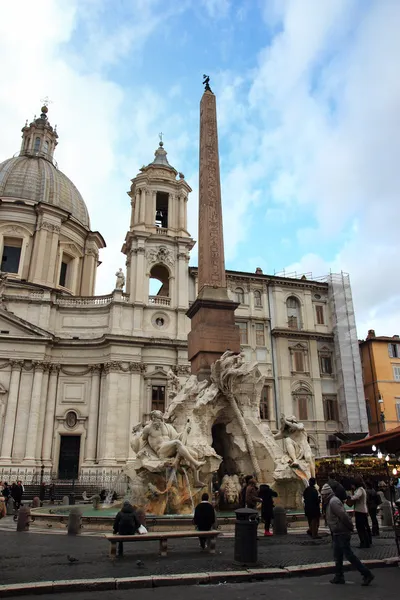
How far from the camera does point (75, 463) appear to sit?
30.1 m

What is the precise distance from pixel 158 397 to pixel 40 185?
64.7 feet

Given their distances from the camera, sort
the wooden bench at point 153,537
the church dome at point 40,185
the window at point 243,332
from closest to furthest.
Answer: the wooden bench at point 153,537 → the window at point 243,332 → the church dome at point 40,185

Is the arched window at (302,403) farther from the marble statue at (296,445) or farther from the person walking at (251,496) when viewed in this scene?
the person walking at (251,496)

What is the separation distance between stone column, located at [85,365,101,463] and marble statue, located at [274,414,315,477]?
1771 centimetres

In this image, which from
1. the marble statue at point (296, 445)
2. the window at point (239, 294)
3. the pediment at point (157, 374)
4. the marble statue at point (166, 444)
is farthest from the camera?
the window at point (239, 294)

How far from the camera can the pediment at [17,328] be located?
30.5 meters

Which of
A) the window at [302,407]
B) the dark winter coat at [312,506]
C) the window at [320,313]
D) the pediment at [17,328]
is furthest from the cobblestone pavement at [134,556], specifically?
the window at [320,313]

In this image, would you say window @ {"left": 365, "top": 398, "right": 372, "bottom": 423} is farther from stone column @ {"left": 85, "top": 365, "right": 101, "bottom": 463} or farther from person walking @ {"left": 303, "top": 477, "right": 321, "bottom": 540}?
person walking @ {"left": 303, "top": 477, "right": 321, "bottom": 540}

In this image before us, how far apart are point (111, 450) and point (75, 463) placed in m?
3.18

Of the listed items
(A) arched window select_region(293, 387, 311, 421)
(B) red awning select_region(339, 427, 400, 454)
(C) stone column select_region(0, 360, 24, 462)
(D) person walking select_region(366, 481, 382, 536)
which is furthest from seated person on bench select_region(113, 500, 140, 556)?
(A) arched window select_region(293, 387, 311, 421)

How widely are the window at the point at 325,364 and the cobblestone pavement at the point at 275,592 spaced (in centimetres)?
3028

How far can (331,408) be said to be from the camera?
3503cm

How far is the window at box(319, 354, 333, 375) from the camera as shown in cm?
3594

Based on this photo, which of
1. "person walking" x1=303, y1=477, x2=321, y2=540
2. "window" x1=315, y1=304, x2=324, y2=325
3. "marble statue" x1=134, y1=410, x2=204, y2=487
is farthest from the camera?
"window" x1=315, y1=304, x2=324, y2=325
